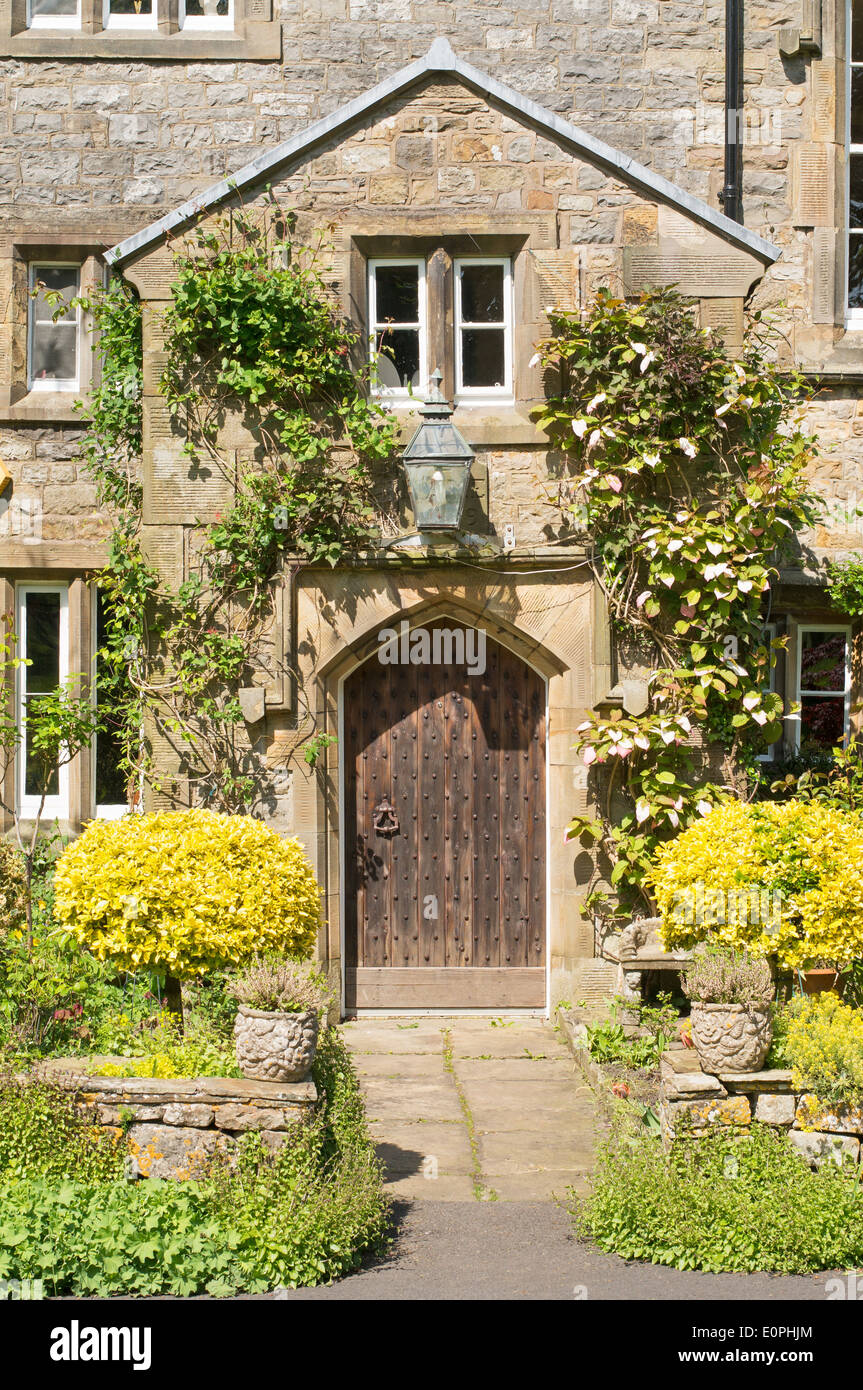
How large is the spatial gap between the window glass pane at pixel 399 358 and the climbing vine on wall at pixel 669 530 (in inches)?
35.0

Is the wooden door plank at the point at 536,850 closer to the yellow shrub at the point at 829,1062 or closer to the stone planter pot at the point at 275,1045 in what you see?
the yellow shrub at the point at 829,1062

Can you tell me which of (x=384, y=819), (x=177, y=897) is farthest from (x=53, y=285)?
(x=177, y=897)

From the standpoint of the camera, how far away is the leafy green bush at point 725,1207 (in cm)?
522

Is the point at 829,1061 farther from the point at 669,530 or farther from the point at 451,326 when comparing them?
the point at 451,326

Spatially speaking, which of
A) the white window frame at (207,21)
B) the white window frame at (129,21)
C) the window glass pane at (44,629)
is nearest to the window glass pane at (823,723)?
the window glass pane at (44,629)

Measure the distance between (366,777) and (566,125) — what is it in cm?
439

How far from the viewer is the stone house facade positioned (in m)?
8.45

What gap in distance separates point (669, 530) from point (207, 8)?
5.44 m

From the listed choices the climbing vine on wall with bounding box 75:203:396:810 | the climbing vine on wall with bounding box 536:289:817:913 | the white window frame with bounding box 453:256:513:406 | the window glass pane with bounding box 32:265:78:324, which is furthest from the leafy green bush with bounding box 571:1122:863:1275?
the window glass pane with bounding box 32:265:78:324

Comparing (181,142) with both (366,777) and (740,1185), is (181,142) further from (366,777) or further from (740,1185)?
(740,1185)

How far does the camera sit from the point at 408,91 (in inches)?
329

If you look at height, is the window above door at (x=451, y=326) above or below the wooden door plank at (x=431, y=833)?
above

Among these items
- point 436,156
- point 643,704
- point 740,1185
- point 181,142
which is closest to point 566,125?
point 436,156

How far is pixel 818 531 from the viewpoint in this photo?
31.1ft
